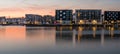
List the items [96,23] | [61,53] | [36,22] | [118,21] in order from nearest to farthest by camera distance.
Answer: [61,53] → [96,23] → [118,21] → [36,22]

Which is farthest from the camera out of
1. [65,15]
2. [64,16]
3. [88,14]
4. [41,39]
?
[88,14]

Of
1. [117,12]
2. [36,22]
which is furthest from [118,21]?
[36,22]

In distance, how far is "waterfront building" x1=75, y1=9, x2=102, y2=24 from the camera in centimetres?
10819

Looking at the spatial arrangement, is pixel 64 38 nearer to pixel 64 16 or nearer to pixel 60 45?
pixel 60 45

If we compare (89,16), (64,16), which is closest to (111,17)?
(89,16)

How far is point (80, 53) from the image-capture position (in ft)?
46.7

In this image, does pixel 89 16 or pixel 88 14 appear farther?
pixel 89 16

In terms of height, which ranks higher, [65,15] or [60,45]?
[65,15]

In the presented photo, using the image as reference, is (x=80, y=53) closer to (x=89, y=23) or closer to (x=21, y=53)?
(x=21, y=53)

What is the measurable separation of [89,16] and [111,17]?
39.5ft

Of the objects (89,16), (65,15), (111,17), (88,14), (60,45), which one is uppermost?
(88,14)

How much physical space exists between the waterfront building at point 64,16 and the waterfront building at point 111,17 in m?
16.5

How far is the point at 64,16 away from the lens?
108812 mm

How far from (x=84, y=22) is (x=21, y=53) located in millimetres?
95540
